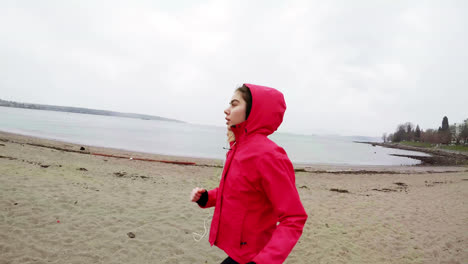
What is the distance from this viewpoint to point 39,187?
6.75m

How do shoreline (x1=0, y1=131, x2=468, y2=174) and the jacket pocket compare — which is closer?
the jacket pocket

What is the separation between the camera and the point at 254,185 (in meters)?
1.60

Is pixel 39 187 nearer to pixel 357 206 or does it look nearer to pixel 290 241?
pixel 290 241

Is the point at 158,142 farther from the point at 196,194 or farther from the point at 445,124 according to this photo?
the point at 445,124

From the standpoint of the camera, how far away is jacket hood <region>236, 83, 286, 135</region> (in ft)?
5.30

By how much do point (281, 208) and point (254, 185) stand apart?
9.6 inches

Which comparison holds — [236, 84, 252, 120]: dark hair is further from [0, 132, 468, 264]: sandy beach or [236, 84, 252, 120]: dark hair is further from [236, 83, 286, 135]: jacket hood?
[0, 132, 468, 264]: sandy beach

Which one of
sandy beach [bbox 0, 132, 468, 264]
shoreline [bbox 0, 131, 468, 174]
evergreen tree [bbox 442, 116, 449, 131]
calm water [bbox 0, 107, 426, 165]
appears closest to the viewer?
sandy beach [bbox 0, 132, 468, 264]

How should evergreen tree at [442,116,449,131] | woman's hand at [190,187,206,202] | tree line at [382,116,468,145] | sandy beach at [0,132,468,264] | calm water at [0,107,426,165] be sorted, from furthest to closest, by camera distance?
evergreen tree at [442,116,449,131], tree line at [382,116,468,145], calm water at [0,107,426,165], sandy beach at [0,132,468,264], woman's hand at [190,187,206,202]

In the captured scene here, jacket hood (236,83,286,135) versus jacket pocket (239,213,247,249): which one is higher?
jacket hood (236,83,286,135)

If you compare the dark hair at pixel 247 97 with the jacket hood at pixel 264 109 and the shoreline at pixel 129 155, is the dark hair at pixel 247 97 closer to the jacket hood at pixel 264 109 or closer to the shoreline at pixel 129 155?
the jacket hood at pixel 264 109

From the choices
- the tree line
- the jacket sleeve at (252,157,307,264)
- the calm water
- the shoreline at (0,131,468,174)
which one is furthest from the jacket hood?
the tree line

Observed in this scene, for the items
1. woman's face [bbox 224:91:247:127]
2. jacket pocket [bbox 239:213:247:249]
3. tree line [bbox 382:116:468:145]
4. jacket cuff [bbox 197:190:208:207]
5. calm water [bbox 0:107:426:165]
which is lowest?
calm water [bbox 0:107:426:165]

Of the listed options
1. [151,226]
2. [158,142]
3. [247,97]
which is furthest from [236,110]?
[158,142]
